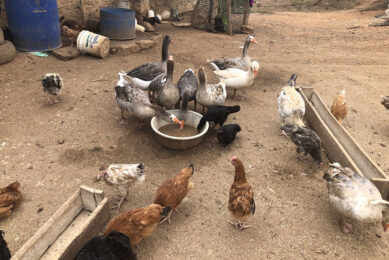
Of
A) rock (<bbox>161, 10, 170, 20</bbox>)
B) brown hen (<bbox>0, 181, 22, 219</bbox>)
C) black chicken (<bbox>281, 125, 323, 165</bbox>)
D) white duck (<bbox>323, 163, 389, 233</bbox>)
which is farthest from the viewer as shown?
rock (<bbox>161, 10, 170, 20</bbox>)

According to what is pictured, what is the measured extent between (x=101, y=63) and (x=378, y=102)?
25.5 ft

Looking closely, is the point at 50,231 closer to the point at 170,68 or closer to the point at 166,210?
the point at 166,210

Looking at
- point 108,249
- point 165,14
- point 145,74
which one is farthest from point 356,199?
point 165,14

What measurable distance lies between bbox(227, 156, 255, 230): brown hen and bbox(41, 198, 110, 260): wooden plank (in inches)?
64.9

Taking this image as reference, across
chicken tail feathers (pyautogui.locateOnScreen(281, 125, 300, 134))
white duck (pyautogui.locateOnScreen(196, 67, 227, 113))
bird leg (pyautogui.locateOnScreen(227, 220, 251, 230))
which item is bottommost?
bird leg (pyautogui.locateOnScreen(227, 220, 251, 230))

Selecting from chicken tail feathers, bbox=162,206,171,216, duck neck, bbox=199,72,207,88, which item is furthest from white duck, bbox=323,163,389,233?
duck neck, bbox=199,72,207,88

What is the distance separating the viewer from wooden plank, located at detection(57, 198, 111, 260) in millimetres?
3164

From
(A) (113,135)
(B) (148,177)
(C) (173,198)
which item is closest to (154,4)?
(A) (113,135)

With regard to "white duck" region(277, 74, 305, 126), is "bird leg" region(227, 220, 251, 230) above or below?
below

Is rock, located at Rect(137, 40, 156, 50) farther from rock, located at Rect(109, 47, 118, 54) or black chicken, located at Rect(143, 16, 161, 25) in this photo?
black chicken, located at Rect(143, 16, 161, 25)

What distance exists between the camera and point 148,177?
479 cm

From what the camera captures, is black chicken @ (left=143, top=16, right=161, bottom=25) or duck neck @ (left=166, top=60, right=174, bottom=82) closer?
duck neck @ (left=166, top=60, right=174, bottom=82)

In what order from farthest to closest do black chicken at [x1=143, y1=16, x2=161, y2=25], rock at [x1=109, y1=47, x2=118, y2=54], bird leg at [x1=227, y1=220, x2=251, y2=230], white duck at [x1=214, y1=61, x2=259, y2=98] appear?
black chicken at [x1=143, y1=16, x2=161, y2=25] → rock at [x1=109, y1=47, x2=118, y2=54] → white duck at [x1=214, y1=61, x2=259, y2=98] → bird leg at [x1=227, y1=220, x2=251, y2=230]

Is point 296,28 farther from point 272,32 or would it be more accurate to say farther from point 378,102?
point 378,102
